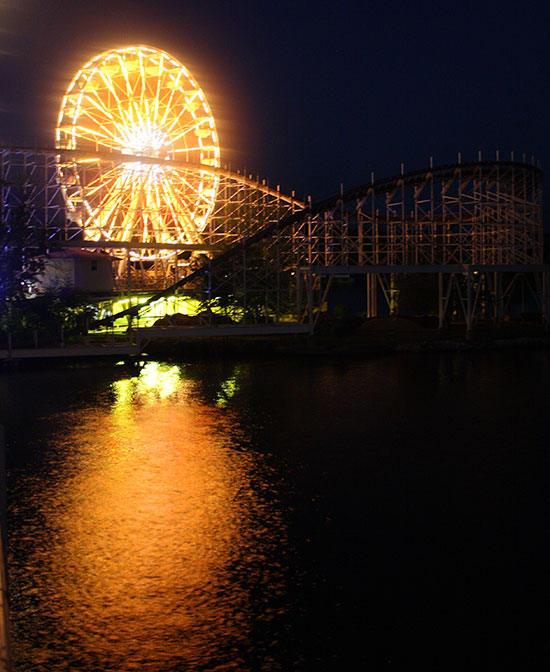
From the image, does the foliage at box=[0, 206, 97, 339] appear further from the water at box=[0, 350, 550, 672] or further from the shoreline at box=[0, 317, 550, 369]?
the water at box=[0, 350, 550, 672]

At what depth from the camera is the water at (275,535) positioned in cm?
721

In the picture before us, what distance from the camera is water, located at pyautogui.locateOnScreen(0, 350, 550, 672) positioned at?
284 inches

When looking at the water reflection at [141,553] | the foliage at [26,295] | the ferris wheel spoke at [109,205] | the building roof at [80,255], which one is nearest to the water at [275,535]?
the water reflection at [141,553]

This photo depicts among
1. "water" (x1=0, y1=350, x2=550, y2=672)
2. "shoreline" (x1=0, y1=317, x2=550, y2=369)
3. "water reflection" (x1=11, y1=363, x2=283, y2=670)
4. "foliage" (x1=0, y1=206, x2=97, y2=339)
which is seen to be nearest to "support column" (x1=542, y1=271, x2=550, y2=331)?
"shoreline" (x1=0, y1=317, x2=550, y2=369)

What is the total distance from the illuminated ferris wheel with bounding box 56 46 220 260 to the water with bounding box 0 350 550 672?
24705 mm

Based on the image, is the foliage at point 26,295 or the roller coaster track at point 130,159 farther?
the roller coaster track at point 130,159

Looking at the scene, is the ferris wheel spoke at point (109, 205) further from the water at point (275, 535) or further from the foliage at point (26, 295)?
the water at point (275, 535)

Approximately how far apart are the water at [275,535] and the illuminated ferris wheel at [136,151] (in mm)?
24705

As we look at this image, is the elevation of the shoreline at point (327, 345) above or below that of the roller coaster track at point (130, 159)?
below

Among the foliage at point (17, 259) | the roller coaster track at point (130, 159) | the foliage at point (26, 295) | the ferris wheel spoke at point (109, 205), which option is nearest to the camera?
A: the foliage at point (17, 259)

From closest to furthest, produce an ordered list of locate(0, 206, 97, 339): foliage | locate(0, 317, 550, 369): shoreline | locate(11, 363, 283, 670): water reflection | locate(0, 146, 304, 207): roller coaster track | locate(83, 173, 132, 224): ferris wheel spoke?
locate(11, 363, 283, 670): water reflection
locate(0, 206, 97, 339): foliage
locate(0, 317, 550, 369): shoreline
locate(0, 146, 304, 207): roller coaster track
locate(83, 173, 132, 224): ferris wheel spoke

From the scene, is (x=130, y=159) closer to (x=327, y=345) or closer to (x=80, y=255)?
(x=80, y=255)

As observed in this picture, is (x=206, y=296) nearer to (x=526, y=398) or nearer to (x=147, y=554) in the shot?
(x=526, y=398)

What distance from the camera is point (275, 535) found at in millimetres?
9914
